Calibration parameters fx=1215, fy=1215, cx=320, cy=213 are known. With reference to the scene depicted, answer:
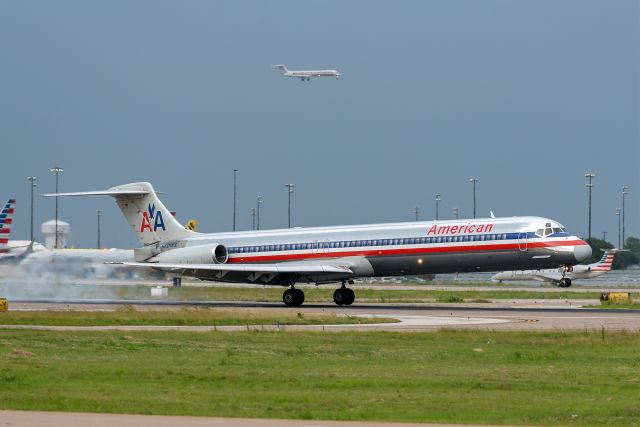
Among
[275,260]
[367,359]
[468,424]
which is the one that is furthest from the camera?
[275,260]

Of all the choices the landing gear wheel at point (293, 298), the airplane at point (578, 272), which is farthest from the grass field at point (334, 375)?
the airplane at point (578, 272)

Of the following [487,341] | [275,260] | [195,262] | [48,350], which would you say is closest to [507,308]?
[275,260]

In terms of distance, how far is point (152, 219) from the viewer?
223ft

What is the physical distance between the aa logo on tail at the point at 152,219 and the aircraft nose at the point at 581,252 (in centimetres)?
2329

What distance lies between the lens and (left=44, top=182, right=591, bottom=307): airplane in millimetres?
57344

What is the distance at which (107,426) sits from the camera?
1767cm

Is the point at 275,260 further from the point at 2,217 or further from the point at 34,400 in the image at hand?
the point at 34,400

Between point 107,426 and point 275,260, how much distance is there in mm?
45745

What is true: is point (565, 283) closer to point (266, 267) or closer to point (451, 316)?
point (266, 267)

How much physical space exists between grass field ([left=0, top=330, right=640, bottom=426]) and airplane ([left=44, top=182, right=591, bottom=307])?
62.5ft

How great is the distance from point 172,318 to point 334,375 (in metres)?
21.7

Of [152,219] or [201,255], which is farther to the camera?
[152,219]

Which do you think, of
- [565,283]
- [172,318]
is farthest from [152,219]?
[565,283]

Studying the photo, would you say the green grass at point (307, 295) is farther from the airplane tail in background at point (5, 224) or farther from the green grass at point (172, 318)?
the green grass at point (172, 318)
